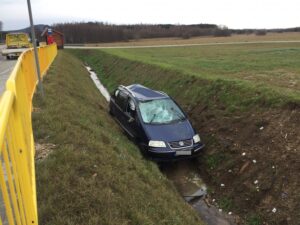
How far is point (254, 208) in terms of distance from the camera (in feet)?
23.1

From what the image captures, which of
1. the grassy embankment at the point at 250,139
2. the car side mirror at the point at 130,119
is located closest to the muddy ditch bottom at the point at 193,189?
the grassy embankment at the point at 250,139

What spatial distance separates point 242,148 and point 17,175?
275 inches

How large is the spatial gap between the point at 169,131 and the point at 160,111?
0.99m

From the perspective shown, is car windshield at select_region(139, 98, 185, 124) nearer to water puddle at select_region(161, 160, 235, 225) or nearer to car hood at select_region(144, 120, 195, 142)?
car hood at select_region(144, 120, 195, 142)

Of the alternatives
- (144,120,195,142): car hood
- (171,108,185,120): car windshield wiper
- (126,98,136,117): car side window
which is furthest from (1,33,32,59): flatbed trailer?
(144,120,195,142): car hood

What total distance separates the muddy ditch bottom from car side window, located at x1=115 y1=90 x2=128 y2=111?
2903 mm

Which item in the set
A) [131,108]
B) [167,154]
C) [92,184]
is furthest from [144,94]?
[92,184]

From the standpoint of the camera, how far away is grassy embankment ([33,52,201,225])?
4.53 meters

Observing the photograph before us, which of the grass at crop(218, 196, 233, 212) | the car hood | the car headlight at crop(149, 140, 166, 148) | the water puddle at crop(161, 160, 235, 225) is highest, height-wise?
the car hood

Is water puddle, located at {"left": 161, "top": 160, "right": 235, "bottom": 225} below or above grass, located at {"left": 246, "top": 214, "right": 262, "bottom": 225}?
below

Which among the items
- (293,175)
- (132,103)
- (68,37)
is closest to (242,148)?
(293,175)

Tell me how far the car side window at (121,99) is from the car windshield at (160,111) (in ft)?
3.78

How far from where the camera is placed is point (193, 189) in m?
8.34

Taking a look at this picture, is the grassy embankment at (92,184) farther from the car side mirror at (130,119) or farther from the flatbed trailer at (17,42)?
the flatbed trailer at (17,42)
